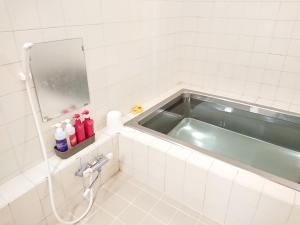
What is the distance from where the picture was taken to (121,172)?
1534 mm

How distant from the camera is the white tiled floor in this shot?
3.92 feet

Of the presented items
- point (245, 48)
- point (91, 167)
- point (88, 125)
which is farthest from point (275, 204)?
point (245, 48)

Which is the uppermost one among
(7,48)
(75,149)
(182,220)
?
(7,48)

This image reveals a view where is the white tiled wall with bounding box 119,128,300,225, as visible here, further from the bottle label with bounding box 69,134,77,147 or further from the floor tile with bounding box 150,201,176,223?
the bottle label with bounding box 69,134,77,147

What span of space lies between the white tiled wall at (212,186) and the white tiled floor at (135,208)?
0.17 ft

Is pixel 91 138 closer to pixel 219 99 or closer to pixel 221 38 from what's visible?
pixel 219 99

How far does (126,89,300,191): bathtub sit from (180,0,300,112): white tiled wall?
0.45 feet

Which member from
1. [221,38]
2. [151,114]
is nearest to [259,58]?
[221,38]

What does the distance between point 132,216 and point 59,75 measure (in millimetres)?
881

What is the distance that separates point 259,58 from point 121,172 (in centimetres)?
145

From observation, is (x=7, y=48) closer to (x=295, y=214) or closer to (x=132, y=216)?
(x=132, y=216)

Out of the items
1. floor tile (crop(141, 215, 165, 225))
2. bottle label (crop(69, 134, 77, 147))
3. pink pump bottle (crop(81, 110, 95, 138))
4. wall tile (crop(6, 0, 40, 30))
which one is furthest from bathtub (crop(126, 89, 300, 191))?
wall tile (crop(6, 0, 40, 30))

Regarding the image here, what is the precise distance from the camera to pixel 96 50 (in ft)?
4.20

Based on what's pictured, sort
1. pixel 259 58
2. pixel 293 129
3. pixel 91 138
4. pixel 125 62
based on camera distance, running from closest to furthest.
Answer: pixel 91 138 < pixel 125 62 < pixel 293 129 < pixel 259 58
